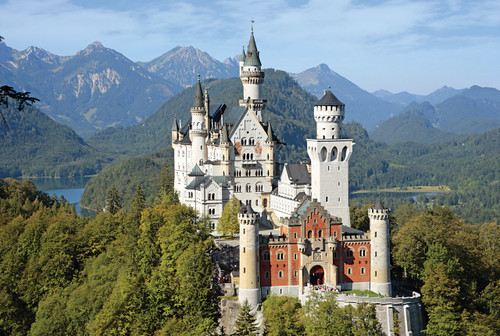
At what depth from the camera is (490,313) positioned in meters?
72.0

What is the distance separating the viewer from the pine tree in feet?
211

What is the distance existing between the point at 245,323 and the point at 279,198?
3172 cm

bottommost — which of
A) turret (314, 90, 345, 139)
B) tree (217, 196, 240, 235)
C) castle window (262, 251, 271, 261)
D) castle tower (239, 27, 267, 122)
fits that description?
castle window (262, 251, 271, 261)

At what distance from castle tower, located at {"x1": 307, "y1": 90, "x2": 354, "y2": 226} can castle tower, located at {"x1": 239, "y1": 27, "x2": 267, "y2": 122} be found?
2495 centimetres

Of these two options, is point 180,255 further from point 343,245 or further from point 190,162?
point 190,162

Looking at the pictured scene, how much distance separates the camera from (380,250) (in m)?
69.4

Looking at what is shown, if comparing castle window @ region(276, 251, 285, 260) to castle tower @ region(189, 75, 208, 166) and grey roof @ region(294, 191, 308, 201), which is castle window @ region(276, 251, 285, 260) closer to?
grey roof @ region(294, 191, 308, 201)

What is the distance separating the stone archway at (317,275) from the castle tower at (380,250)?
505 cm

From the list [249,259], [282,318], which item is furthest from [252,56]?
[282,318]

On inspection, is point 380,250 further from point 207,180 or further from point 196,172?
point 196,172

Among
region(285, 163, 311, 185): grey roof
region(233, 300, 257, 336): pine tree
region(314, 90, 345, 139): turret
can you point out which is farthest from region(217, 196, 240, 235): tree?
region(233, 300, 257, 336): pine tree

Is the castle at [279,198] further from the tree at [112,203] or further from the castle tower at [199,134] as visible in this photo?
the tree at [112,203]

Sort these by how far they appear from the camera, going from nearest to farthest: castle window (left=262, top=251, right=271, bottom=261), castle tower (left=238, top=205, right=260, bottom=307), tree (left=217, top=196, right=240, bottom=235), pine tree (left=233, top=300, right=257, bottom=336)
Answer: pine tree (left=233, top=300, right=257, bottom=336)
castle tower (left=238, top=205, right=260, bottom=307)
castle window (left=262, top=251, right=271, bottom=261)
tree (left=217, top=196, right=240, bottom=235)

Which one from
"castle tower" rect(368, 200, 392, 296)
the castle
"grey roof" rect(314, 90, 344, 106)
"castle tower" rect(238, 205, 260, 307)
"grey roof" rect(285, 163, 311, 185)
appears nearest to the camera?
"castle tower" rect(238, 205, 260, 307)
